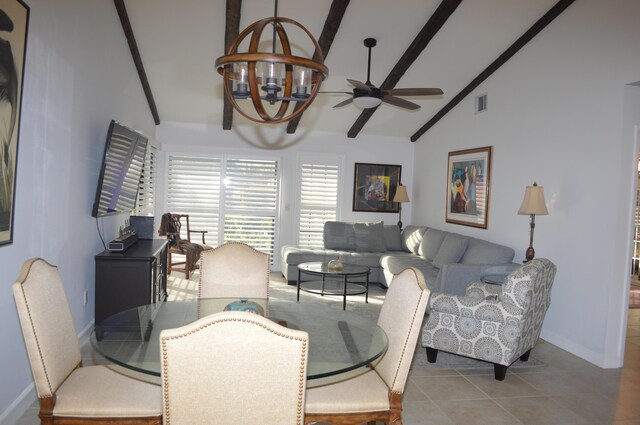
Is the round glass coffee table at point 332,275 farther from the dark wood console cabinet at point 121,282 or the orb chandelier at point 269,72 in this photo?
the orb chandelier at point 269,72

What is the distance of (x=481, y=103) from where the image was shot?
570 centimetres

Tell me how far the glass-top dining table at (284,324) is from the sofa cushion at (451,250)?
2.76m

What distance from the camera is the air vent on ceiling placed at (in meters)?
5.62

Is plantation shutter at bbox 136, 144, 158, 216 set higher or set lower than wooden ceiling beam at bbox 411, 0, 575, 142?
lower

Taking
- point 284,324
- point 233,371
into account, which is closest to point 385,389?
point 284,324

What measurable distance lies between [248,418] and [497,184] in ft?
15.0

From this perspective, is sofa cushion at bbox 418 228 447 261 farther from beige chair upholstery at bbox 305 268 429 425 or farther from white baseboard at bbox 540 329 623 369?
beige chair upholstery at bbox 305 268 429 425

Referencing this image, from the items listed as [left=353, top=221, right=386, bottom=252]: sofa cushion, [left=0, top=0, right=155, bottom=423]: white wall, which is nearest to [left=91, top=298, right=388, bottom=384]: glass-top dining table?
[left=0, top=0, right=155, bottom=423]: white wall

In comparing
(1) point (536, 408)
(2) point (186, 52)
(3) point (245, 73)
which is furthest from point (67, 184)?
(1) point (536, 408)

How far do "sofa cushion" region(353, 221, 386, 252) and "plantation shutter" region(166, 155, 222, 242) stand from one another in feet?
7.25

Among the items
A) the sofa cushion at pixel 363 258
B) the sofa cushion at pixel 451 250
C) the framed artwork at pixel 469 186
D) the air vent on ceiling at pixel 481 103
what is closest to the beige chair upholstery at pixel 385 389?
the sofa cushion at pixel 451 250

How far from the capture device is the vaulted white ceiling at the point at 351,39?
4469 mm

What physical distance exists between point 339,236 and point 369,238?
0.44 metres

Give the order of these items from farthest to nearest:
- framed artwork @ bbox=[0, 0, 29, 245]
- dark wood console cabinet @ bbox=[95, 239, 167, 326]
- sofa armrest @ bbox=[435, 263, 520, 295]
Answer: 1. sofa armrest @ bbox=[435, 263, 520, 295]
2. dark wood console cabinet @ bbox=[95, 239, 167, 326]
3. framed artwork @ bbox=[0, 0, 29, 245]
